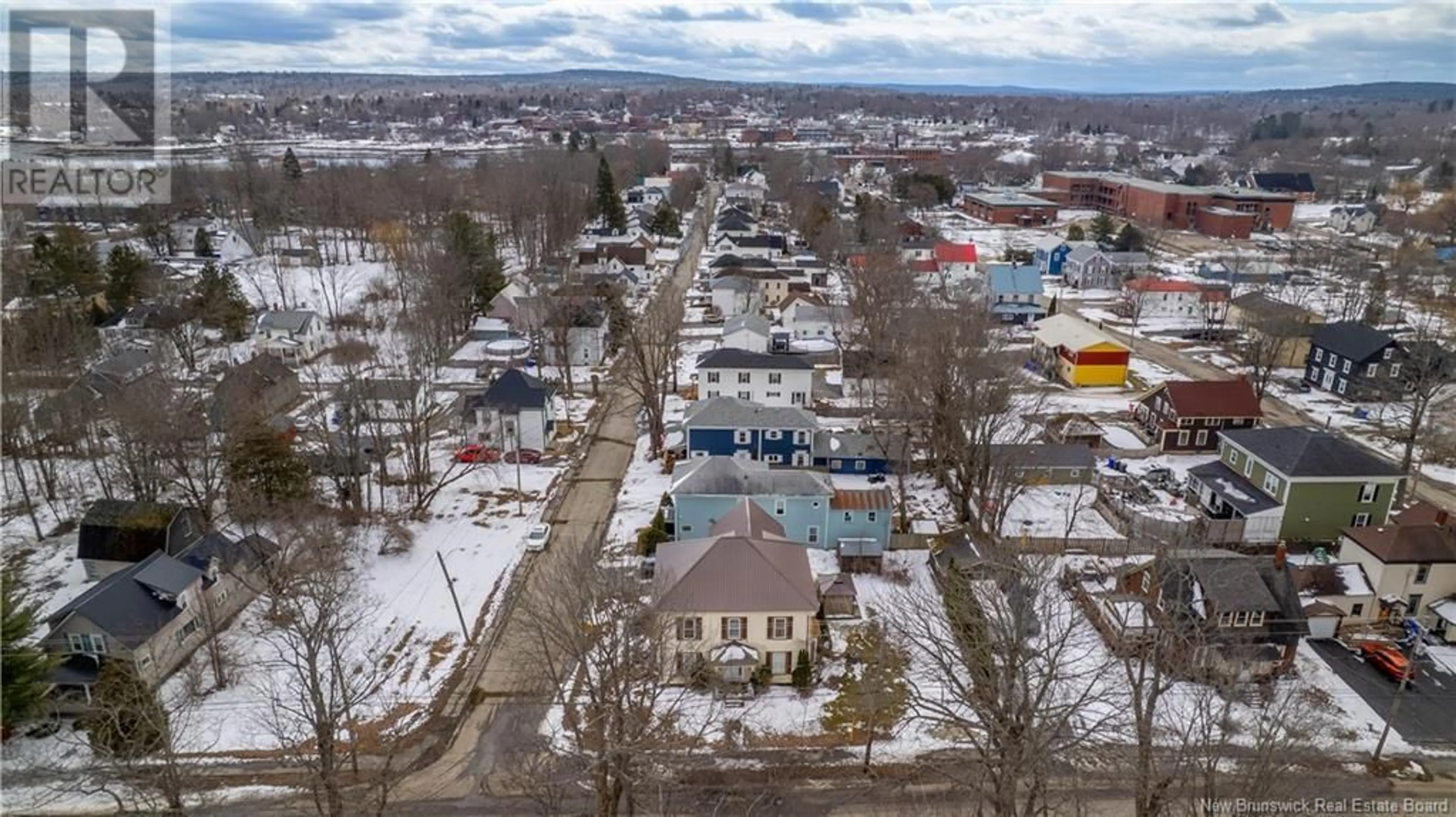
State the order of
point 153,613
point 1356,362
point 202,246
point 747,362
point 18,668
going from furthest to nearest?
point 202,246 → point 1356,362 → point 747,362 → point 153,613 → point 18,668

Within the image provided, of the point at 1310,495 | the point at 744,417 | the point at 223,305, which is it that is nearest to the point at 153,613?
the point at 744,417

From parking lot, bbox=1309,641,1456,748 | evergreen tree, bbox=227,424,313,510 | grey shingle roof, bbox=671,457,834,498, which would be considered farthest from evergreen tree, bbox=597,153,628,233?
parking lot, bbox=1309,641,1456,748

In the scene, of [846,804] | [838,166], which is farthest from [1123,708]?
[838,166]

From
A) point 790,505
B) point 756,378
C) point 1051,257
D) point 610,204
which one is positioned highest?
point 610,204

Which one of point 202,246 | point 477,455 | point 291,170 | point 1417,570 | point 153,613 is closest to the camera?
point 153,613

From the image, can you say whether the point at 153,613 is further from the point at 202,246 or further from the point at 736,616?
the point at 202,246

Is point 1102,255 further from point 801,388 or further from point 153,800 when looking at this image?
point 153,800

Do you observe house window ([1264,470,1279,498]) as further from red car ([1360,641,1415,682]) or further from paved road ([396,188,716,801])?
paved road ([396,188,716,801])
